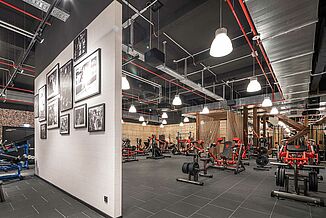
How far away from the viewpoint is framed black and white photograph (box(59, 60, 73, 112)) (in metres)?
3.83

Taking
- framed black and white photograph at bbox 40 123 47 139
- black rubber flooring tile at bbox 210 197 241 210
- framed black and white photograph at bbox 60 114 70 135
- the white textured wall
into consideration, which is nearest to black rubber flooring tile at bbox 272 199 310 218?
black rubber flooring tile at bbox 210 197 241 210

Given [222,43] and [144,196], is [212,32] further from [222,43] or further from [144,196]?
[144,196]

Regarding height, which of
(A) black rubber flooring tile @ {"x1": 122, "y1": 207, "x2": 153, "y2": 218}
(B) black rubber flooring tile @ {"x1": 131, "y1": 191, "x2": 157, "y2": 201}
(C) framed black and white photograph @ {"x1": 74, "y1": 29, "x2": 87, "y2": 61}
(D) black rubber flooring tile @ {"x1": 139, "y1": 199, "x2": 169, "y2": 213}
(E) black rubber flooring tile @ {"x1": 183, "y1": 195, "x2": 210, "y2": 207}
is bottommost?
(B) black rubber flooring tile @ {"x1": 131, "y1": 191, "x2": 157, "y2": 201}

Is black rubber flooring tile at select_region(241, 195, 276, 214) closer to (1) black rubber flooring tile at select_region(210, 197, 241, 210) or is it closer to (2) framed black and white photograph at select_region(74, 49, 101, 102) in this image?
(1) black rubber flooring tile at select_region(210, 197, 241, 210)

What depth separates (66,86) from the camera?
398 centimetres

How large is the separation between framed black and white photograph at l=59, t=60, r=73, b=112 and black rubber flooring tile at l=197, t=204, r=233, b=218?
3.41 meters

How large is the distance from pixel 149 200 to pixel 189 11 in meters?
3.88

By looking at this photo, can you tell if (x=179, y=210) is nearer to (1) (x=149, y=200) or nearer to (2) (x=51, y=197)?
(1) (x=149, y=200)

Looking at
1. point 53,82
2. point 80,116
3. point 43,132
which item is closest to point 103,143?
point 80,116

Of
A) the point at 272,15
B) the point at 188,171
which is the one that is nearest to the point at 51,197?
the point at 188,171

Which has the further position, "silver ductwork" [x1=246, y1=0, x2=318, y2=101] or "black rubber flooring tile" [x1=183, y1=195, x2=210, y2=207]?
"black rubber flooring tile" [x1=183, y1=195, x2=210, y2=207]

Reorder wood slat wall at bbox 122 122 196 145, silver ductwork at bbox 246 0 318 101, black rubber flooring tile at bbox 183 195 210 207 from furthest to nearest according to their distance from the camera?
wood slat wall at bbox 122 122 196 145
black rubber flooring tile at bbox 183 195 210 207
silver ductwork at bbox 246 0 318 101

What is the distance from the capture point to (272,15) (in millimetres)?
2670

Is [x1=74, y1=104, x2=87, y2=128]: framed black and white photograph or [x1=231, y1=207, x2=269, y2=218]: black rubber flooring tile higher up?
[x1=74, y1=104, x2=87, y2=128]: framed black and white photograph
